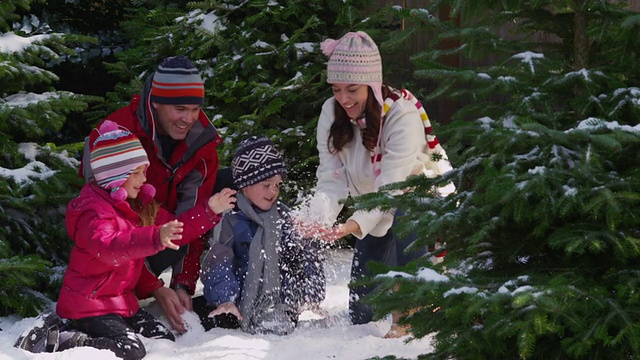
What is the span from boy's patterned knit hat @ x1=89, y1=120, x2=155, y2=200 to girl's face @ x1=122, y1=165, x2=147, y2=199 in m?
0.03

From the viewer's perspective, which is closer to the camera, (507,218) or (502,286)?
(502,286)

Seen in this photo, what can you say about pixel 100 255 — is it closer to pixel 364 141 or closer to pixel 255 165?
pixel 255 165

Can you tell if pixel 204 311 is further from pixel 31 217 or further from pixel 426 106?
pixel 426 106

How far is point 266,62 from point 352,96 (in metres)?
2.06

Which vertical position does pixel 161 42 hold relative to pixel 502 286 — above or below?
below

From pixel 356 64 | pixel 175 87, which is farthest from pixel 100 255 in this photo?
pixel 356 64

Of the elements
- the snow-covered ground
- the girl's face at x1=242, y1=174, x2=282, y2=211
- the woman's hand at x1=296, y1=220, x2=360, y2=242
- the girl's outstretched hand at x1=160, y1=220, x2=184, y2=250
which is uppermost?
the girl's outstretched hand at x1=160, y1=220, x2=184, y2=250

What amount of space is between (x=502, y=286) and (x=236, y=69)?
4260 mm

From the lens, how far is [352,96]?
4586 mm

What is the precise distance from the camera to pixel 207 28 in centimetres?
675

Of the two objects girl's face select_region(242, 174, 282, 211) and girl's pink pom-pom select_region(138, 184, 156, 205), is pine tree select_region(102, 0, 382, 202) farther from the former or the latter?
girl's pink pom-pom select_region(138, 184, 156, 205)

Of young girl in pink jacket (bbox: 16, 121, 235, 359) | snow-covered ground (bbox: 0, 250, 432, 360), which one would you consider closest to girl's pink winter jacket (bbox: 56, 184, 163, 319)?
young girl in pink jacket (bbox: 16, 121, 235, 359)

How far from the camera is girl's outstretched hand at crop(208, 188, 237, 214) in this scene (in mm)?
4371

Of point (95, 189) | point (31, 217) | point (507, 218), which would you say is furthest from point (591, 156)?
point (31, 217)
